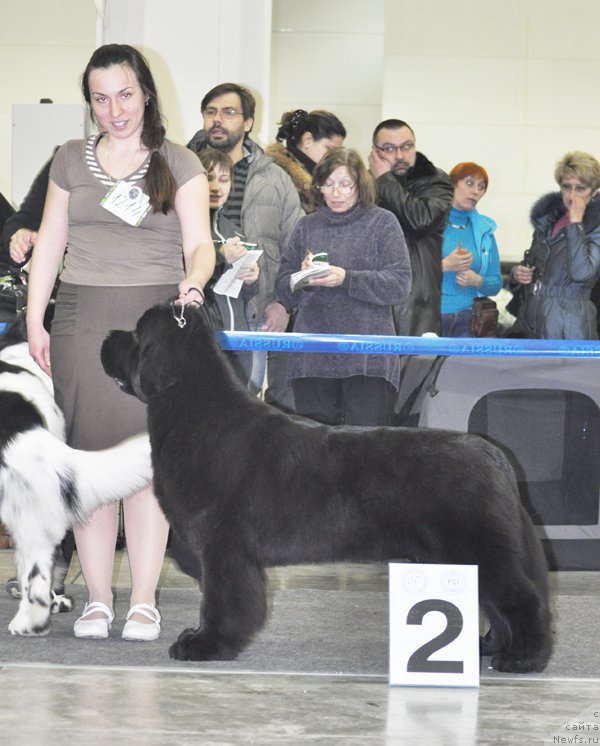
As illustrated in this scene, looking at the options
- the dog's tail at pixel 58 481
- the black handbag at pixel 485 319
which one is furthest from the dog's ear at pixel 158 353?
the black handbag at pixel 485 319

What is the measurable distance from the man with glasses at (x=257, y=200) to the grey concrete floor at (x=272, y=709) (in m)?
2.20

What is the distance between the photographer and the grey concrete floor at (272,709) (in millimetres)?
2463

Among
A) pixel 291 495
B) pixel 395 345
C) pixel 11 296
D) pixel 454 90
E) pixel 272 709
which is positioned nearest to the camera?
pixel 272 709

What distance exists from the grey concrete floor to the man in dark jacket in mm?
2608

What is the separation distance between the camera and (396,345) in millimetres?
4465

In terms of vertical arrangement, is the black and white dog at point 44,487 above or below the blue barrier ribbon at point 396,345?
below

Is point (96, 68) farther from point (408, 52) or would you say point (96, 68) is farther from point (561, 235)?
point (408, 52)

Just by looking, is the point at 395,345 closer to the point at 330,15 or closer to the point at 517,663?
the point at 517,663

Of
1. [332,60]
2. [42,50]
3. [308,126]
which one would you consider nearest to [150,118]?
[308,126]

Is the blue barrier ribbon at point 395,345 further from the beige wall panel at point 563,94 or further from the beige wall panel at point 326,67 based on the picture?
the beige wall panel at point 326,67

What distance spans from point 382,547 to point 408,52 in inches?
313

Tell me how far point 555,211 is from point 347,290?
5.59ft

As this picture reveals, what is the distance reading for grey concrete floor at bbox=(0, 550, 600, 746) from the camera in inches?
97.0

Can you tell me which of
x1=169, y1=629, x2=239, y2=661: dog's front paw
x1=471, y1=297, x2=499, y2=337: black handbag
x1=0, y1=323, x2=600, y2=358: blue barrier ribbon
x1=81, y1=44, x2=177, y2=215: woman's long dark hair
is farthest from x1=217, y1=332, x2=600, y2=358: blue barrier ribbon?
x1=169, y1=629, x2=239, y2=661: dog's front paw
